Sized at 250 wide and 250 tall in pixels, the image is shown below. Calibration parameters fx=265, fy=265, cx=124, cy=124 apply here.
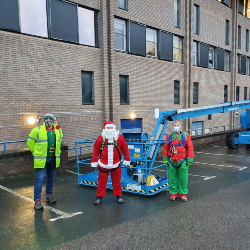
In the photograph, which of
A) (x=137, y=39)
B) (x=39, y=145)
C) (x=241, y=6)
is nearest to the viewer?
→ (x=39, y=145)

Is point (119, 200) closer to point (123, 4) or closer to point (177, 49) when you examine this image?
point (123, 4)

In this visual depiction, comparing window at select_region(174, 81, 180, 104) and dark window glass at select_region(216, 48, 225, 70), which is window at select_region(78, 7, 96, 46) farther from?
dark window glass at select_region(216, 48, 225, 70)

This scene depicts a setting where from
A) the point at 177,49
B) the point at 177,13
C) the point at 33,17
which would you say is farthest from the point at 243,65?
the point at 33,17

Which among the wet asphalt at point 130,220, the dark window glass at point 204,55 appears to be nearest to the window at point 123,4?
the dark window glass at point 204,55

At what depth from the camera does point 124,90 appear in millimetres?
14609

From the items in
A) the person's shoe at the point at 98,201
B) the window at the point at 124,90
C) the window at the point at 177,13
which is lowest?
the person's shoe at the point at 98,201

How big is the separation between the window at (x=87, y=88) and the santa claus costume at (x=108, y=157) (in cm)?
678

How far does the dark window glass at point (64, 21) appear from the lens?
11.4 meters

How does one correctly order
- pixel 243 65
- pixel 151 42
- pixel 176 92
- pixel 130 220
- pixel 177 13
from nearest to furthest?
pixel 130 220, pixel 151 42, pixel 177 13, pixel 176 92, pixel 243 65

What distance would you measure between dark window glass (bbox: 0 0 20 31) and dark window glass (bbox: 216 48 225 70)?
643 inches

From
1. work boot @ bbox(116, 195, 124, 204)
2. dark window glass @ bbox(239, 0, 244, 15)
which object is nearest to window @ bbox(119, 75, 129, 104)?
work boot @ bbox(116, 195, 124, 204)

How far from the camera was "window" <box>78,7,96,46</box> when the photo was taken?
1258 cm

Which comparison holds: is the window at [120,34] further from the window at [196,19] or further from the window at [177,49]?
the window at [196,19]

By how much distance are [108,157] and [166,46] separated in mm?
12406
